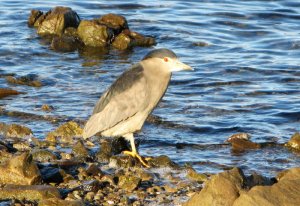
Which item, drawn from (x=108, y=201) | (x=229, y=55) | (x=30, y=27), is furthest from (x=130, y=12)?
(x=108, y=201)

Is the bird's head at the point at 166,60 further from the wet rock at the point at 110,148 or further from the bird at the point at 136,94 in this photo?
the wet rock at the point at 110,148

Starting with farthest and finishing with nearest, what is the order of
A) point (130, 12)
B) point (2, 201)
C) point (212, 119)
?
1. point (130, 12)
2. point (212, 119)
3. point (2, 201)

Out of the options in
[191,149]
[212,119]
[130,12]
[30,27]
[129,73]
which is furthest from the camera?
[130,12]

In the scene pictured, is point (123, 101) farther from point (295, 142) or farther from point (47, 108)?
point (47, 108)

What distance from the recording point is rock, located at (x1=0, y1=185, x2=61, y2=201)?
7551mm

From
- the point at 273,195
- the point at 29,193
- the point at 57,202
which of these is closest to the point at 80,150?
the point at 29,193

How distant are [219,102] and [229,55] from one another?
3476 mm

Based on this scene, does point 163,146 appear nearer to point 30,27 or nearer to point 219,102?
point 219,102

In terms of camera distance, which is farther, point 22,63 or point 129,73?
point 22,63

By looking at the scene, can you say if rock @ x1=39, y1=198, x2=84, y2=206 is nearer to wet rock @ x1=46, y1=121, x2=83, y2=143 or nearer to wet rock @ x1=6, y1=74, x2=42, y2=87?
wet rock @ x1=46, y1=121, x2=83, y2=143

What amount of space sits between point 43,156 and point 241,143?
2589 mm

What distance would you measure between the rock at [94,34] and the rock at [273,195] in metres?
9.66

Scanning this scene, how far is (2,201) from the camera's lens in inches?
295

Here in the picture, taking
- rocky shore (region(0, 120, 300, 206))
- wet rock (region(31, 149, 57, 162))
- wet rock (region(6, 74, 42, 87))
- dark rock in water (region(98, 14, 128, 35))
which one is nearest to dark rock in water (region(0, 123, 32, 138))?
rocky shore (region(0, 120, 300, 206))
